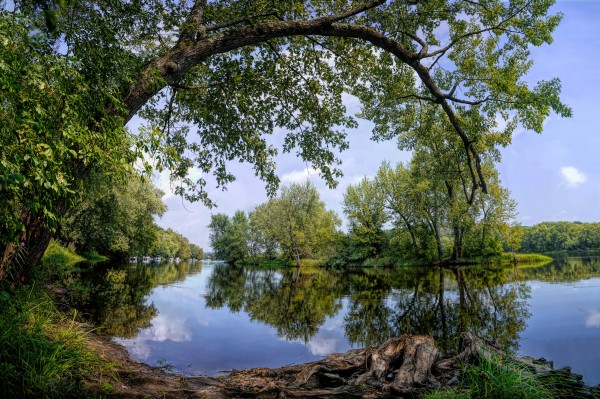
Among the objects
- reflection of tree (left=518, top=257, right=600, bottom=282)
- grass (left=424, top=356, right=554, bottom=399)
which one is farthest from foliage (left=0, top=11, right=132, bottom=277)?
reflection of tree (left=518, top=257, right=600, bottom=282)

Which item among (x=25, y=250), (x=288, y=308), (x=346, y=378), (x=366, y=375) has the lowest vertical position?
(x=288, y=308)

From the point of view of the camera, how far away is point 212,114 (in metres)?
11.9

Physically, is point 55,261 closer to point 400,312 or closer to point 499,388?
point 400,312

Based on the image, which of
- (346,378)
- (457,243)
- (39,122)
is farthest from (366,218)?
(39,122)

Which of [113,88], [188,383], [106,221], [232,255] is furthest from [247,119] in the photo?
[232,255]

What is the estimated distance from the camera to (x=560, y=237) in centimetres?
12056

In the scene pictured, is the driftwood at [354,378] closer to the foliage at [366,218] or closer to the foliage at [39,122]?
the foliage at [39,122]

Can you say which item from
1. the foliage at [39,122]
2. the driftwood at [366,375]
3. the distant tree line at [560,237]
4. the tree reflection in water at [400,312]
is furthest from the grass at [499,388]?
the distant tree line at [560,237]

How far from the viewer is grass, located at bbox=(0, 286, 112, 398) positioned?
3.99m

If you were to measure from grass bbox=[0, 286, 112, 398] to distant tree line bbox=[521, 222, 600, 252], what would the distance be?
434 feet

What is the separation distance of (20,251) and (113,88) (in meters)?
3.54

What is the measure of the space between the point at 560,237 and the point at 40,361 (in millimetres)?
152982

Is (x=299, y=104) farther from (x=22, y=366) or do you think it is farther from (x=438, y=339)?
(x=22, y=366)

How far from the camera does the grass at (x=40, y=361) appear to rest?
3.99 m
